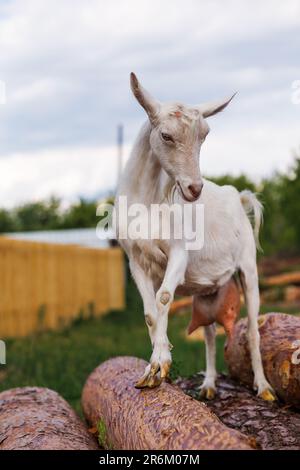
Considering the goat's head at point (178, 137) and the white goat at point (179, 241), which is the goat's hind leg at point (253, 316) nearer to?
the white goat at point (179, 241)

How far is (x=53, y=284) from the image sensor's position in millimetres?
16266

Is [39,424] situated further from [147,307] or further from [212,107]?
[212,107]

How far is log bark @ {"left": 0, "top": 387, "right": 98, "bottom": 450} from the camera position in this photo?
4359 millimetres

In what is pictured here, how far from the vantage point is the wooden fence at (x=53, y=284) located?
46.6 ft

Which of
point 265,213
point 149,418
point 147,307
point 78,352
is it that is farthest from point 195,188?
point 265,213

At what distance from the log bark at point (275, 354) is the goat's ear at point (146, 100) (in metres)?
2.42

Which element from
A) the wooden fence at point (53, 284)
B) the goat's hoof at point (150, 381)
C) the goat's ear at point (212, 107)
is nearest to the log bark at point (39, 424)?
the goat's hoof at point (150, 381)

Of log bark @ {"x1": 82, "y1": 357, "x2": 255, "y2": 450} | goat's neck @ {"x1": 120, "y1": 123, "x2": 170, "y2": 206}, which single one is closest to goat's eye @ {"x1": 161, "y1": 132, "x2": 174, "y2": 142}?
goat's neck @ {"x1": 120, "y1": 123, "x2": 170, "y2": 206}

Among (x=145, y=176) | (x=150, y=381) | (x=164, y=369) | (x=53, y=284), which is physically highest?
(x=145, y=176)

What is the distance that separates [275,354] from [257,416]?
78cm

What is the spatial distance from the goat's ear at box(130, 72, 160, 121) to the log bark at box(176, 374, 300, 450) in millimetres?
2243

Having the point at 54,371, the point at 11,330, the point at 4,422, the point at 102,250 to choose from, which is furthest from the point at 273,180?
the point at 4,422
